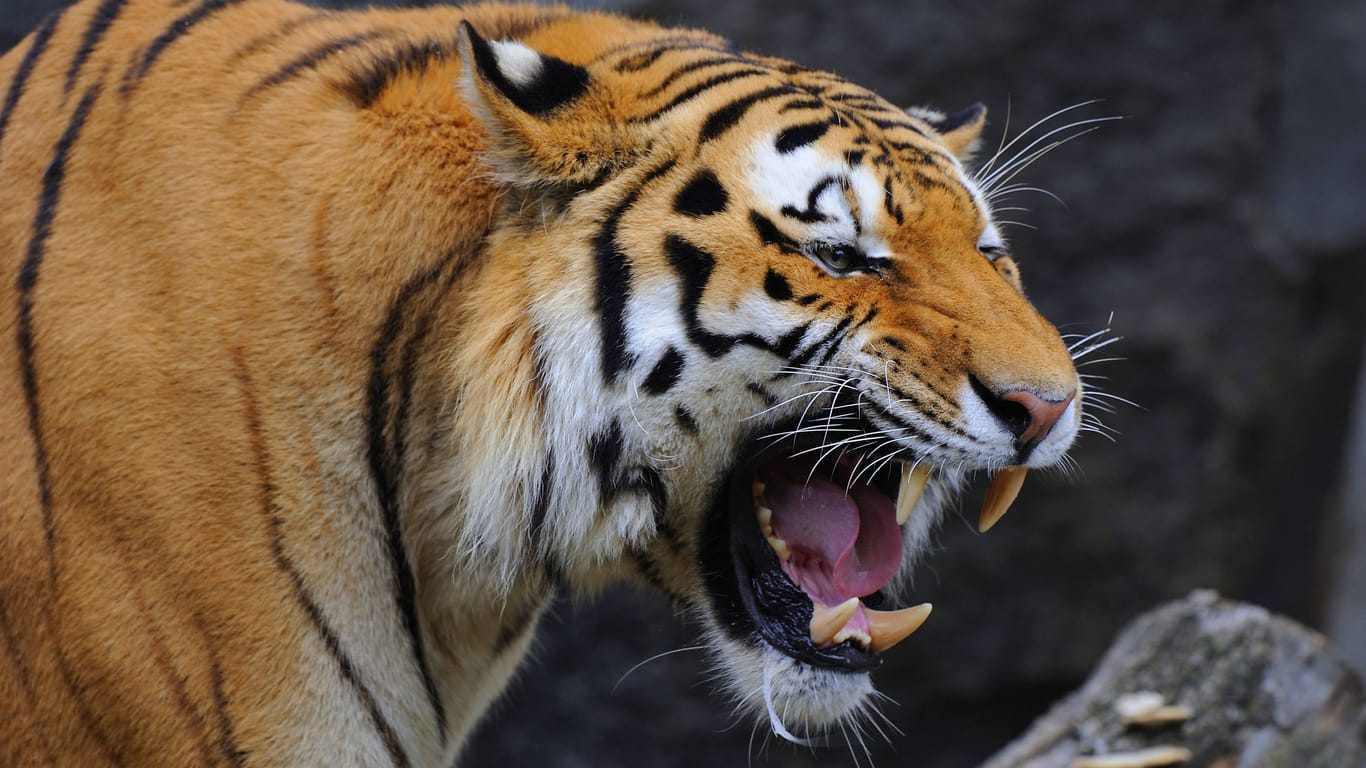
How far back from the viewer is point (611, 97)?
134 cm

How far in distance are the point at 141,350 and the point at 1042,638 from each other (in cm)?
281

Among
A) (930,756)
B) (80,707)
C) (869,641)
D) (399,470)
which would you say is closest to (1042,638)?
Answer: (930,756)

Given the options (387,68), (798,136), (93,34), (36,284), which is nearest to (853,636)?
(798,136)

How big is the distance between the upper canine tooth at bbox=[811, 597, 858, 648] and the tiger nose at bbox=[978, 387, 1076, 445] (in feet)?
0.86

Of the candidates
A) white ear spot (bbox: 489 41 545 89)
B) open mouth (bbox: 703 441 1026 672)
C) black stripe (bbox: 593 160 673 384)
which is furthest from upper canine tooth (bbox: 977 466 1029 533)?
white ear spot (bbox: 489 41 545 89)

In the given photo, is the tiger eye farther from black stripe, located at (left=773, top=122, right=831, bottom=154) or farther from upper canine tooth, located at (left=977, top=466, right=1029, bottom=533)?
upper canine tooth, located at (left=977, top=466, right=1029, bottom=533)

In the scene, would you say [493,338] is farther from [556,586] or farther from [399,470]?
[556,586]

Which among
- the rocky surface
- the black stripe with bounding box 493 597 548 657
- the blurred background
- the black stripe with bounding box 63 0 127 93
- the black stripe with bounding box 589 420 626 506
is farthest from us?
the blurred background

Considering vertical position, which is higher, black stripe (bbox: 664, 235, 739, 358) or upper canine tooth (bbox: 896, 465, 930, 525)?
black stripe (bbox: 664, 235, 739, 358)

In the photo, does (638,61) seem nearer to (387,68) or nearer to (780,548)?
(387,68)

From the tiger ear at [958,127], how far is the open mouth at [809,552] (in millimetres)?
436

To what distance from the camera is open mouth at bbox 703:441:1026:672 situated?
1398 mm

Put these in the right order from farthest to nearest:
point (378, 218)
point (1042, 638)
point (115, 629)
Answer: point (1042, 638)
point (378, 218)
point (115, 629)

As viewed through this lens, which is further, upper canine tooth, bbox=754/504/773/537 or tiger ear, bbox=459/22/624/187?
upper canine tooth, bbox=754/504/773/537
